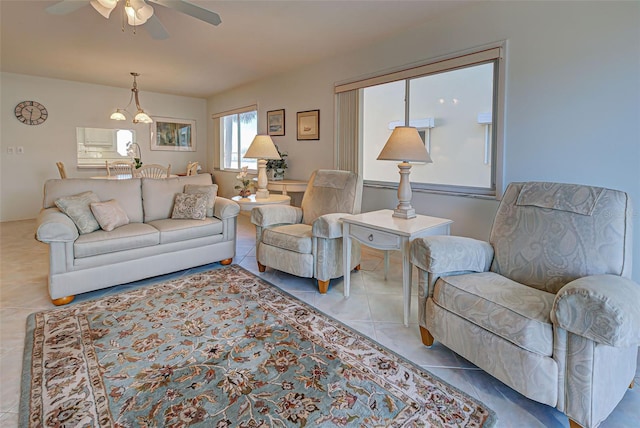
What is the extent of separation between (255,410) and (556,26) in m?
3.22

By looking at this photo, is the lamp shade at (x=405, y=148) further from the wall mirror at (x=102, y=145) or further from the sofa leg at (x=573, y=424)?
the wall mirror at (x=102, y=145)

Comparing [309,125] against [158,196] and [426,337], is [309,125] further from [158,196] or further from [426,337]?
[426,337]

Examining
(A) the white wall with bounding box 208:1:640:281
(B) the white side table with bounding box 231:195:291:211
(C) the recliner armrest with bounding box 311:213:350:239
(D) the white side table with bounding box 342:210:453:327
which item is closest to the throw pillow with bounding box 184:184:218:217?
(B) the white side table with bounding box 231:195:291:211

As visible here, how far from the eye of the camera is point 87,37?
379cm

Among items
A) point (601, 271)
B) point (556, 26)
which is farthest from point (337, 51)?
point (601, 271)

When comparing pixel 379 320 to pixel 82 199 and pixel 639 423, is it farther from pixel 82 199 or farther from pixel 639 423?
pixel 82 199

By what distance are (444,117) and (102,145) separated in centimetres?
625

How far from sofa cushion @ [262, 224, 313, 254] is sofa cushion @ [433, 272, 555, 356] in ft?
4.10

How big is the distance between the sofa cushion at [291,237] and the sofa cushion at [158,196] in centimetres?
121

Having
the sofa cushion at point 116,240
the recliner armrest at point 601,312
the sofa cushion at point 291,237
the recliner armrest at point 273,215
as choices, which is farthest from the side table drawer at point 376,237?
the sofa cushion at point 116,240

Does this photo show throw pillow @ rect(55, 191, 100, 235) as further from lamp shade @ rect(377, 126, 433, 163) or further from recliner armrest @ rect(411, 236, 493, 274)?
recliner armrest @ rect(411, 236, 493, 274)

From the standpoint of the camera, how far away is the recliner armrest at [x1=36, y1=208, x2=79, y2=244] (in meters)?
2.46

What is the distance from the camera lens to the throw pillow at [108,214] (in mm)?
2908

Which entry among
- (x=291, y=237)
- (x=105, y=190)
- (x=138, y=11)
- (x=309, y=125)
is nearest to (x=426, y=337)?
(x=291, y=237)
